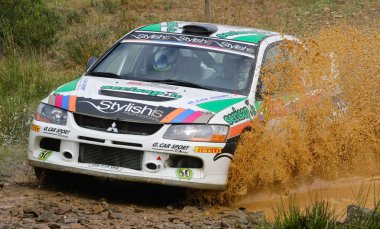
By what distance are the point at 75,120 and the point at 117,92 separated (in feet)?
1.69

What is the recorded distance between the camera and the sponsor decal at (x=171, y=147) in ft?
24.9

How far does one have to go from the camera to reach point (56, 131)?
7.88m

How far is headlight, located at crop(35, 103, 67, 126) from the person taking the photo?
7.94m

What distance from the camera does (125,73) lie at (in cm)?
898

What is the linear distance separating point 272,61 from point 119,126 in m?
2.13

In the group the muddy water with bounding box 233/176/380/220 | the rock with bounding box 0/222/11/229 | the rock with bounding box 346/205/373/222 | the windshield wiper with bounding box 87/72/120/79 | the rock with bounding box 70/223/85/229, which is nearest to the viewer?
the rock with bounding box 346/205/373/222

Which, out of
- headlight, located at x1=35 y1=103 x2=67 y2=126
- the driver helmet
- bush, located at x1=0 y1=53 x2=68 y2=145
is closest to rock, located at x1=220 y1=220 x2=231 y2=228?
headlight, located at x1=35 y1=103 x2=67 y2=126

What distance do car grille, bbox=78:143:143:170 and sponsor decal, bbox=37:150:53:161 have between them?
1.08ft

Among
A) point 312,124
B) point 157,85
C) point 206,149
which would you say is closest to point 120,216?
point 206,149

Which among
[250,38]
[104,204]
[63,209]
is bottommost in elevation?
[104,204]

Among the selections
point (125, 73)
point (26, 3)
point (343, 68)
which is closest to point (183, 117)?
point (125, 73)

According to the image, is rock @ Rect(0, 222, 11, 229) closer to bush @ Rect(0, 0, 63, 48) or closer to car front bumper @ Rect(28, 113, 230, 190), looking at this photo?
car front bumper @ Rect(28, 113, 230, 190)

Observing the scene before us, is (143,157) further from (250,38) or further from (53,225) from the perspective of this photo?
(250,38)

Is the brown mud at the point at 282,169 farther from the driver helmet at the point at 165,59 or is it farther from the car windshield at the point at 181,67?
the driver helmet at the point at 165,59
